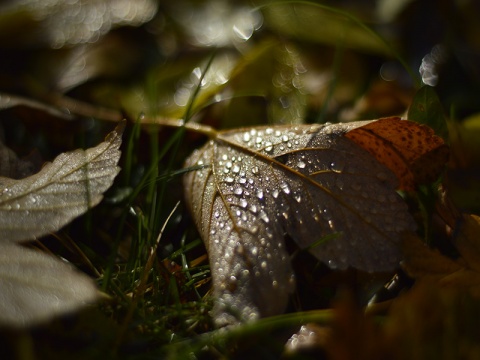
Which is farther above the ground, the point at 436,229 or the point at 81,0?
the point at 81,0

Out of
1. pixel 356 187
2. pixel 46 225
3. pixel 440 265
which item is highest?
pixel 46 225

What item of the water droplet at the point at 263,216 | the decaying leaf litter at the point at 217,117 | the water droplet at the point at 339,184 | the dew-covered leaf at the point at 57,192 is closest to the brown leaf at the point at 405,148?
the decaying leaf litter at the point at 217,117

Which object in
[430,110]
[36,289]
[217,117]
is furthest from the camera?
[217,117]

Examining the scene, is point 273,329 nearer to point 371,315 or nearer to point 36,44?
point 371,315

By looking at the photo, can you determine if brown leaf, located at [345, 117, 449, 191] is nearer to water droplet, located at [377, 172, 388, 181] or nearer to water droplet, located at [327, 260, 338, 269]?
water droplet, located at [377, 172, 388, 181]

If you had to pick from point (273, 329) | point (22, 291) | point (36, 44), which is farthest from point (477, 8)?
point (22, 291)

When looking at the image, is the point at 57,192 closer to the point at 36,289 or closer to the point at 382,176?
the point at 36,289

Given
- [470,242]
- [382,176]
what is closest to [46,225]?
[382,176]

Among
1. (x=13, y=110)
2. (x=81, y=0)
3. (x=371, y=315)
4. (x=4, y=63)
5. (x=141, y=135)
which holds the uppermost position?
(x=81, y=0)
